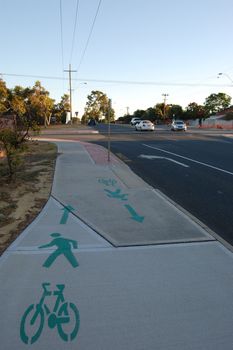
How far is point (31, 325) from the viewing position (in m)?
3.69

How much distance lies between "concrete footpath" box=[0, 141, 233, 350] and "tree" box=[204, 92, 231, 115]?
116 m

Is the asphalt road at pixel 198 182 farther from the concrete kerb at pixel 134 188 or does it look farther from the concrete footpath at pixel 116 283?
the concrete footpath at pixel 116 283

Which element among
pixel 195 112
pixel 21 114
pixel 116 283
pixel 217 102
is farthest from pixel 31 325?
pixel 217 102

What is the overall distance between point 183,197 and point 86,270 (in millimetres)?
4945

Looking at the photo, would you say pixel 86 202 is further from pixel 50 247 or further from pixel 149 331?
pixel 149 331

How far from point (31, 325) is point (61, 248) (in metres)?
2.06

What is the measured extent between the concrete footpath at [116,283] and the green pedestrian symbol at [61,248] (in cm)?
1

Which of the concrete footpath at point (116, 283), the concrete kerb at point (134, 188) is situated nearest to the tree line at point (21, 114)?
the concrete kerb at point (134, 188)

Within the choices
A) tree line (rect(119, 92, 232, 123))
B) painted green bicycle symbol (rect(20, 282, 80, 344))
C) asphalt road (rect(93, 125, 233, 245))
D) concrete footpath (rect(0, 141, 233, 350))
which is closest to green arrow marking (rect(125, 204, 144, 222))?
concrete footpath (rect(0, 141, 233, 350))

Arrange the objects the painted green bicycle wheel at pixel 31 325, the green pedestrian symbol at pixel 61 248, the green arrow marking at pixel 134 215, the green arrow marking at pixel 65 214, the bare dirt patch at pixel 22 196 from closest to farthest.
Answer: the painted green bicycle wheel at pixel 31 325
the green pedestrian symbol at pixel 61 248
the bare dirt patch at pixel 22 196
the green arrow marking at pixel 65 214
the green arrow marking at pixel 134 215

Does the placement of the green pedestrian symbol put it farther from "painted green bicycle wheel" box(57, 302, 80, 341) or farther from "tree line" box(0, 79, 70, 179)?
"tree line" box(0, 79, 70, 179)

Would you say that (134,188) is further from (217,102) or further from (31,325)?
(217,102)

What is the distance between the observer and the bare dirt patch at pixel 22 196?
21.9 ft

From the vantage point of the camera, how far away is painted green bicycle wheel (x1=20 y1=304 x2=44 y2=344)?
137 inches
